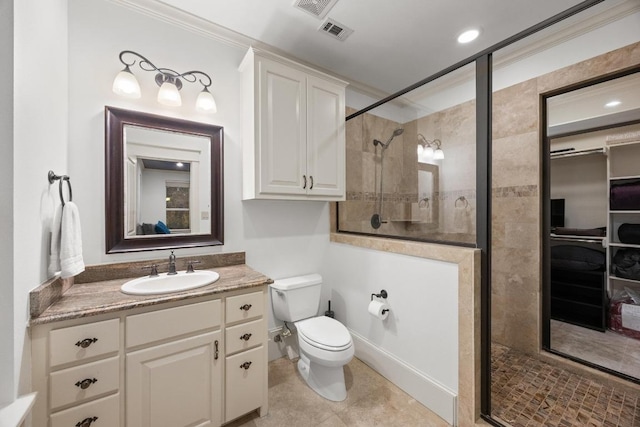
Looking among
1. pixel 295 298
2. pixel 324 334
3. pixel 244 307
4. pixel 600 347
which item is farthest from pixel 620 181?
pixel 244 307

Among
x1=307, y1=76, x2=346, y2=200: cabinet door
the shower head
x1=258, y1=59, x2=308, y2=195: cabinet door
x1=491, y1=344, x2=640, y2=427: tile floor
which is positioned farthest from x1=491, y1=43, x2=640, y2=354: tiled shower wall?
x1=258, y1=59, x2=308, y2=195: cabinet door

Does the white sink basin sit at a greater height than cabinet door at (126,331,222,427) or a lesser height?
greater

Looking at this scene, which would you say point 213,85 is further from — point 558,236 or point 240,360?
point 558,236

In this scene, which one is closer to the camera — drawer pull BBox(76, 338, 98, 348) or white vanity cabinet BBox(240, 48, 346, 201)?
drawer pull BBox(76, 338, 98, 348)

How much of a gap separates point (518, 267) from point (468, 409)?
4.28 ft

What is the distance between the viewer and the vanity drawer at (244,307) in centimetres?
142

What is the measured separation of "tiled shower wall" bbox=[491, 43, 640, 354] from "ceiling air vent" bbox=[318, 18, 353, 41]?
148 centimetres

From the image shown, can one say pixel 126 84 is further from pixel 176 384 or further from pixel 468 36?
pixel 468 36

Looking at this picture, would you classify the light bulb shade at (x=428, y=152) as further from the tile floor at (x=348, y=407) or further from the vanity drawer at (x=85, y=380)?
the vanity drawer at (x=85, y=380)

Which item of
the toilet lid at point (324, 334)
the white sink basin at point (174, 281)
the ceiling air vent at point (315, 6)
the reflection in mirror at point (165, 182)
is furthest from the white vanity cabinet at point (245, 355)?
the ceiling air vent at point (315, 6)

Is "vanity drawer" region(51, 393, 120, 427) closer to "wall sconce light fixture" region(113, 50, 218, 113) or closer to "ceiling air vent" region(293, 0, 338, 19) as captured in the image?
"wall sconce light fixture" region(113, 50, 218, 113)

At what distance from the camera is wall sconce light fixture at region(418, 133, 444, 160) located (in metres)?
2.50

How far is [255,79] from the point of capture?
1.79 meters

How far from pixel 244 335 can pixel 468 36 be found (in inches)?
109
